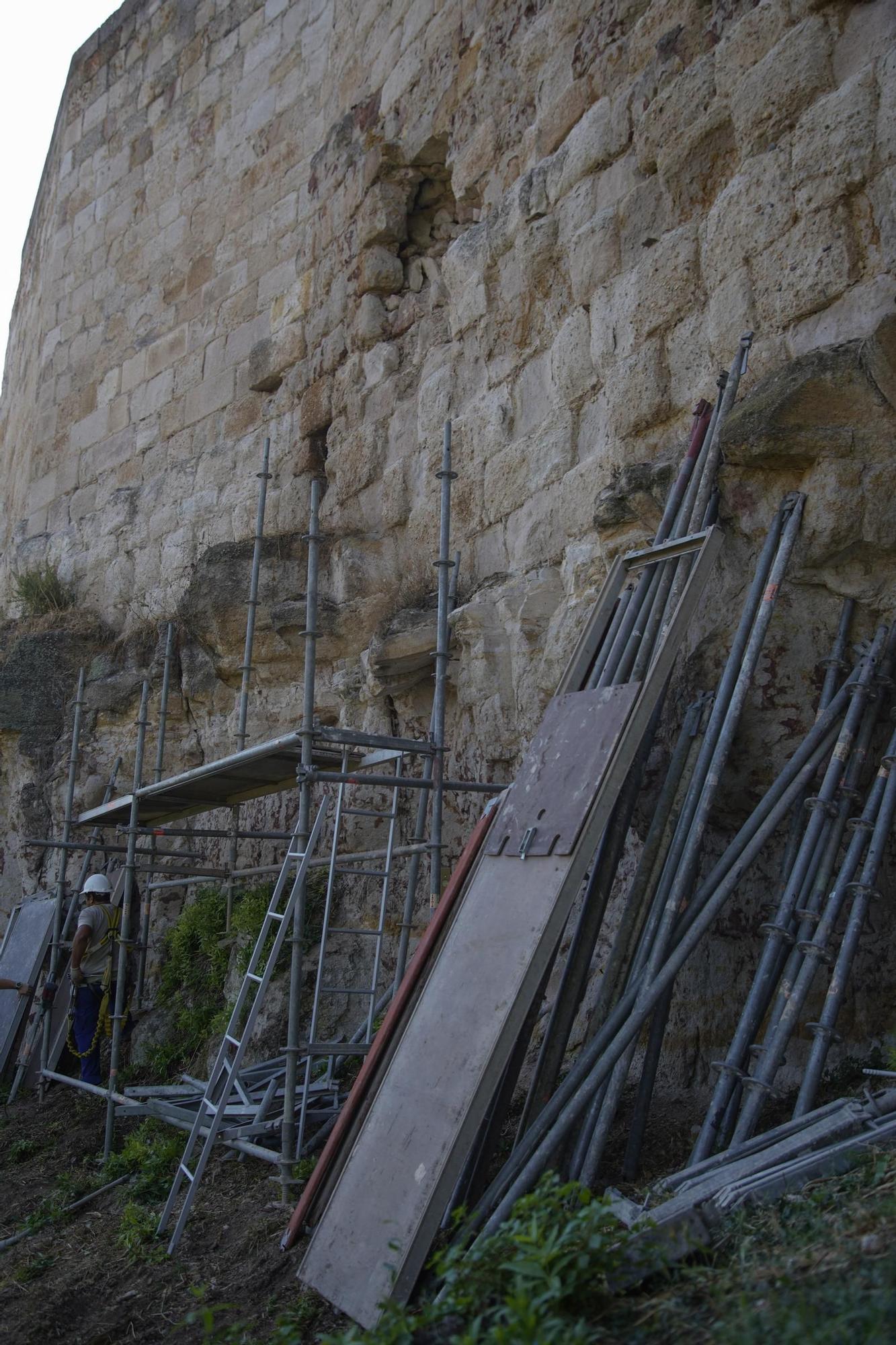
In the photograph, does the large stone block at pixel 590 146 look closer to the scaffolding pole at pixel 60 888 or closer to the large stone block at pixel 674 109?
the large stone block at pixel 674 109

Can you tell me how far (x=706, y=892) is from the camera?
348 cm

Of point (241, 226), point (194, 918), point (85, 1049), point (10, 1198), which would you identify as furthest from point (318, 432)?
point (10, 1198)

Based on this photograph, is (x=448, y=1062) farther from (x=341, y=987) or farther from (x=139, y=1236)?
(x=341, y=987)

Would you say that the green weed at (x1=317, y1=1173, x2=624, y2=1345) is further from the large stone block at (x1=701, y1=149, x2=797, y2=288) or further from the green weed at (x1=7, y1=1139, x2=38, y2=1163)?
the green weed at (x1=7, y1=1139, x2=38, y2=1163)

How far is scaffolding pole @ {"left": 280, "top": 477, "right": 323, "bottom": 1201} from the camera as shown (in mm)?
4074

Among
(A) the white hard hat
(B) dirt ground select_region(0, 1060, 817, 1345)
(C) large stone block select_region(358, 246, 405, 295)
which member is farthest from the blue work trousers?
(C) large stone block select_region(358, 246, 405, 295)

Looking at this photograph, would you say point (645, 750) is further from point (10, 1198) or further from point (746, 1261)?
point (10, 1198)

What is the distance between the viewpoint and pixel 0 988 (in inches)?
266

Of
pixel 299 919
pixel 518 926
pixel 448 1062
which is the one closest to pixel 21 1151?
pixel 299 919

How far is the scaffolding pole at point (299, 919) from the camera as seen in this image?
4074 mm

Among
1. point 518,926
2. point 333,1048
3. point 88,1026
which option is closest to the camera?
point 518,926

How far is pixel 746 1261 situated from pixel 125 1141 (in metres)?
3.69

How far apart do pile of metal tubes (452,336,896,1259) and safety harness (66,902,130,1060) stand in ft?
10.9

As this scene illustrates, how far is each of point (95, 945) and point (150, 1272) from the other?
2.80m
